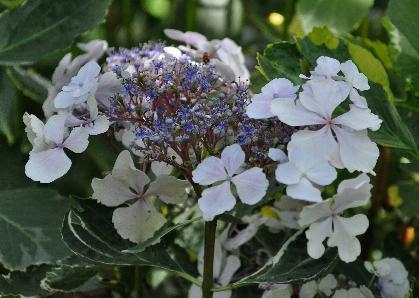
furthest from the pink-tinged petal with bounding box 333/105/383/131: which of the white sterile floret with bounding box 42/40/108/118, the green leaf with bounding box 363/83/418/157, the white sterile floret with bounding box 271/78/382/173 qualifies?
the white sterile floret with bounding box 42/40/108/118

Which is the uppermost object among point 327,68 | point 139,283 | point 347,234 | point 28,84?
point 327,68

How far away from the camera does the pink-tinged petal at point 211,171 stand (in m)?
0.65

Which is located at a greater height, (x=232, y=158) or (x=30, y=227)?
(x=232, y=158)

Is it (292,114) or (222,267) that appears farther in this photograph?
(222,267)

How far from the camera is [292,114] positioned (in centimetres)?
65

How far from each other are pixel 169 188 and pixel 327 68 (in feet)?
0.58

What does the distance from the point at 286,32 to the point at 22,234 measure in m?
0.45

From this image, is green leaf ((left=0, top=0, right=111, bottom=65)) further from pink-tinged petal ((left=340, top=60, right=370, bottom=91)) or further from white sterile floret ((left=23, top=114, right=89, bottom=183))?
pink-tinged petal ((left=340, top=60, right=370, bottom=91))

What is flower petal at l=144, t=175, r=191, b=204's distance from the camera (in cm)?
73

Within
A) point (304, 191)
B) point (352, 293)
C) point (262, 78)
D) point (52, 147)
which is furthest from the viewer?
point (262, 78)

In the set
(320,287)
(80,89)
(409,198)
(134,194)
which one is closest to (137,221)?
(134,194)

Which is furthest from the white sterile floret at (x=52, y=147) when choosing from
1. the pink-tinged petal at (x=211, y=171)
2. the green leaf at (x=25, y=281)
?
the green leaf at (x=25, y=281)

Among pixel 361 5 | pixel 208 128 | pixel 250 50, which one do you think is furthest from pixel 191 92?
pixel 250 50

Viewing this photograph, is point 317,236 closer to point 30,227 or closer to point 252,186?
point 252,186
